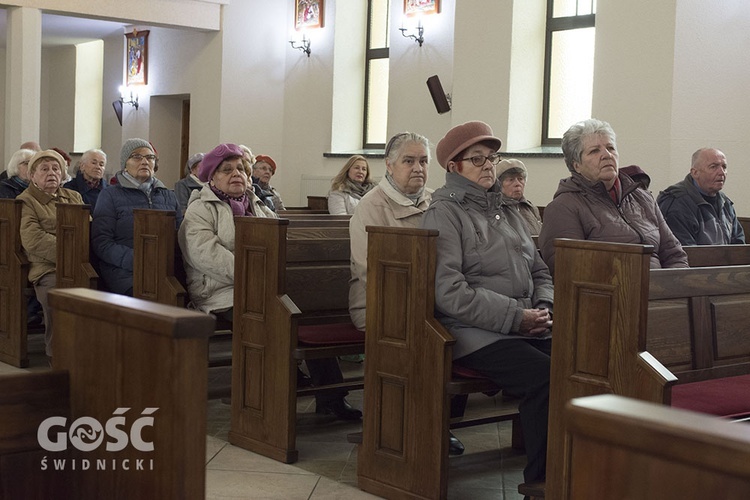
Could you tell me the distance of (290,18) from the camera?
12242 millimetres

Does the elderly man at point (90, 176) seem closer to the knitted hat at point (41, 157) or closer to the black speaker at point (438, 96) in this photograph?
the knitted hat at point (41, 157)

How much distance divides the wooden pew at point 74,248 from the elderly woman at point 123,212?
58 millimetres

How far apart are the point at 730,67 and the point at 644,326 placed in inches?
209

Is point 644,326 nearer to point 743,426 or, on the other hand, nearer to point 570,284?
point 570,284

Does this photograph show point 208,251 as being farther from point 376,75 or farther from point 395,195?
point 376,75

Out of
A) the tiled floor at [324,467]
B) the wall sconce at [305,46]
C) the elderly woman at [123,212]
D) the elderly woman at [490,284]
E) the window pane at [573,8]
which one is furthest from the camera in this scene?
the wall sconce at [305,46]

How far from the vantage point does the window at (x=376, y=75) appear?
453 inches

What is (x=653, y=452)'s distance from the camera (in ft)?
3.27

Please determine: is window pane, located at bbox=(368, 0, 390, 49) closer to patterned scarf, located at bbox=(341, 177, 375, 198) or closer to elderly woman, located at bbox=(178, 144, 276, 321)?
patterned scarf, located at bbox=(341, 177, 375, 198)

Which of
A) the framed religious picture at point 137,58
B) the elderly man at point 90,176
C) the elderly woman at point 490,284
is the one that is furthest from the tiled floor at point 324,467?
the framed religious picture at point 137,58

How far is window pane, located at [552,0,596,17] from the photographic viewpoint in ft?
28.9

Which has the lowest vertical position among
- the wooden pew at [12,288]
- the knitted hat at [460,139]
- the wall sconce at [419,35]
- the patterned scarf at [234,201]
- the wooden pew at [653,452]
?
the wooden pew at [12,288]

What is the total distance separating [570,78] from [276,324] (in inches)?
233

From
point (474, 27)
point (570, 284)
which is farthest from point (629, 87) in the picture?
point (570, 284)
